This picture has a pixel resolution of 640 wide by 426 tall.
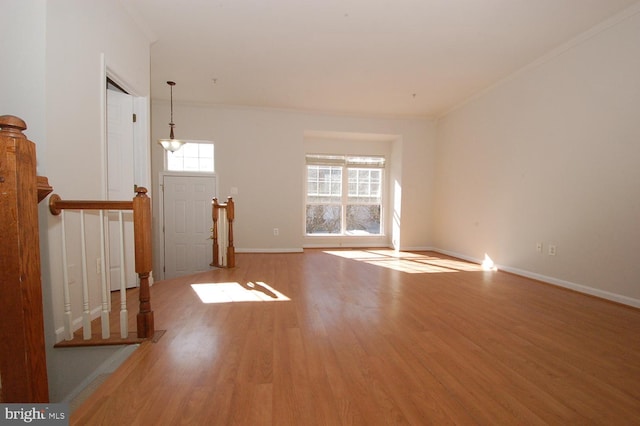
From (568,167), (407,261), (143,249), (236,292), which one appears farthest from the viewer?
(407,261)

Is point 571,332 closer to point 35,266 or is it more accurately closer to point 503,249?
point 503,249

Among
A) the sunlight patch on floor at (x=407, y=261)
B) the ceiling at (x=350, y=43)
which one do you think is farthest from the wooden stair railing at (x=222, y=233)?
the sunlight patch on floor at (x=407, y=261)

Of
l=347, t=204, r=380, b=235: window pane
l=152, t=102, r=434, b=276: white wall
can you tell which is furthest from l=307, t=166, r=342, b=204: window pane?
l=152, t=102, r=434, b=276: white wall

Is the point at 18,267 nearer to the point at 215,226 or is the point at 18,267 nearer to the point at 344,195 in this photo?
the point at 215,226

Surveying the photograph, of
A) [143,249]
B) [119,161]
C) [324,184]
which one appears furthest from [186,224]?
[143,249]

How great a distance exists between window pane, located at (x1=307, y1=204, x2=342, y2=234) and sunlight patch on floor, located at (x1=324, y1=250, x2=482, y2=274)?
0.79 m

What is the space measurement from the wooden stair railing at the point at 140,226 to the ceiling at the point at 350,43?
7.31 feet

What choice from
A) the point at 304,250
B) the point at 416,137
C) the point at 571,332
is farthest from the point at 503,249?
the point at 304,250

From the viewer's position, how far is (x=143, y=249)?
1839mm

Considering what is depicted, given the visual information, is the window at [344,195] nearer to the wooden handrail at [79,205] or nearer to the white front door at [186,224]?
the white front door at [186,224]

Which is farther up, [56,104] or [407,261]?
[56,104]

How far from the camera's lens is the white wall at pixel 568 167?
2.77 meters

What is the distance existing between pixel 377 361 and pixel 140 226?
1.77 m

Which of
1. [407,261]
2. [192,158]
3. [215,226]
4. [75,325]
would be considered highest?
[192,158]
